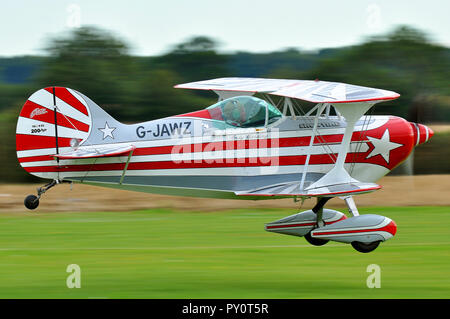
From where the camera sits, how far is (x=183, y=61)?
124 ft

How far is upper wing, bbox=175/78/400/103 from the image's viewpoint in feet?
31.4

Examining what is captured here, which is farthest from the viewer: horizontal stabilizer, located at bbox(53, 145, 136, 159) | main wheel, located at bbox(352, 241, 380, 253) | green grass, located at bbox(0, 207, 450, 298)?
main wheel, located at bbox(352, 241, 380, 253)

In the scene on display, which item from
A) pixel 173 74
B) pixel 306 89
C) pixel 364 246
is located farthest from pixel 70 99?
pixel 173 74

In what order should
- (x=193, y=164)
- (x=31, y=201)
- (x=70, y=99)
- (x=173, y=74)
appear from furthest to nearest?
(x=173, y=74)
(x=70, y=99)
(x=193, y=164)
(x=31, y=201)

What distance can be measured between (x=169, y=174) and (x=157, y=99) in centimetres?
2035

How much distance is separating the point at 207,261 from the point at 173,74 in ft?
81.2

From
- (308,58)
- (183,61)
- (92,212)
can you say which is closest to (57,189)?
(92,212)

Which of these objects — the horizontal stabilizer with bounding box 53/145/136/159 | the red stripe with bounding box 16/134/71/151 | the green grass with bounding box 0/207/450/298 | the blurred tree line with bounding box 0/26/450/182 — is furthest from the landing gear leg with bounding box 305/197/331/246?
the blurred tree line with bounding box 0/26/450/182

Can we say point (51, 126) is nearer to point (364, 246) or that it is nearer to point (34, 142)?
point (34, 142)

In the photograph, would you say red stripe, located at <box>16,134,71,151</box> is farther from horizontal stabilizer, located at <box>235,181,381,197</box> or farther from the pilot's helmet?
horizontal stabilizer, located at <box>235,181,381,197</box>

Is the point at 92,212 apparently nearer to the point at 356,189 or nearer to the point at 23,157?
the point at 23,157

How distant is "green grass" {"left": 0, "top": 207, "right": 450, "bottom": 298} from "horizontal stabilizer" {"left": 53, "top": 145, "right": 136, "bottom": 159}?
5.72 ft

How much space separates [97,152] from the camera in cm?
Answer: 1000

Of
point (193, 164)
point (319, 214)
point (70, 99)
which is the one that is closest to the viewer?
point (193, 164)
